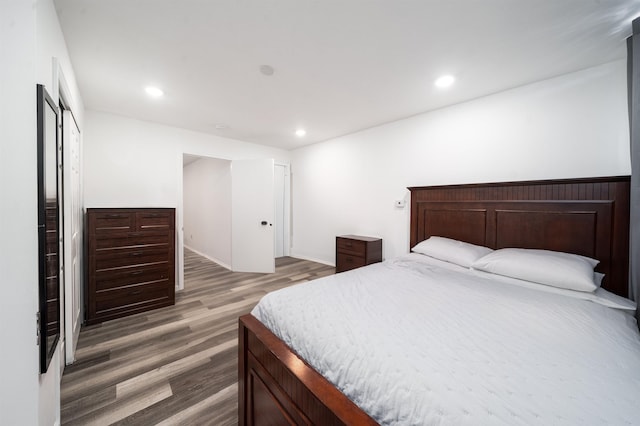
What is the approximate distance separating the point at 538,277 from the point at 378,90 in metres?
2.16

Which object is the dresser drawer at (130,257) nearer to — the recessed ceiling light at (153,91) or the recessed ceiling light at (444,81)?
the recessed ceiling light at (153,91)

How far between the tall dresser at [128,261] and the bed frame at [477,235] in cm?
206

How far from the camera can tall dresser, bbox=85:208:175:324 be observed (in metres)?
2.47

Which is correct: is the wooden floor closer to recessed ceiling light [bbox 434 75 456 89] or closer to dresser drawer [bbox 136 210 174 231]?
dresser drawer [bbox 136 210 174 231]

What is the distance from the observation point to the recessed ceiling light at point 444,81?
2180mm

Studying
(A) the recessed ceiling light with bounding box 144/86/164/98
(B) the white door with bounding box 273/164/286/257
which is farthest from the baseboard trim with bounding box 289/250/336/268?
(A) the recessed ceiling light with bounding box 144/86/164/98

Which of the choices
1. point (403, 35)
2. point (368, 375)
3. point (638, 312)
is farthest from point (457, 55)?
point (368, 375)

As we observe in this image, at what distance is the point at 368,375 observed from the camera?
0.83 meters

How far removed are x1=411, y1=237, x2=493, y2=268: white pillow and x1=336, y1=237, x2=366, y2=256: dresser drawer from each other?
2.92 ft

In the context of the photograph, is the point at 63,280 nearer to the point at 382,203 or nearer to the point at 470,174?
the point at 382,203

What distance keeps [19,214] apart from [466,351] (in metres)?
1.82

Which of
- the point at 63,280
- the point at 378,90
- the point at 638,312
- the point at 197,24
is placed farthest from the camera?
the point at 378,90

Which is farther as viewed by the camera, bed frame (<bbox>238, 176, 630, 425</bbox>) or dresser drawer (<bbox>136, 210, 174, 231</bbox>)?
dresser drawer (<bbox>136, 210, 174, 231</bbox>)

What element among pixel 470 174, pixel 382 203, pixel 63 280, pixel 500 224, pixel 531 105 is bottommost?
pixel 63 280
